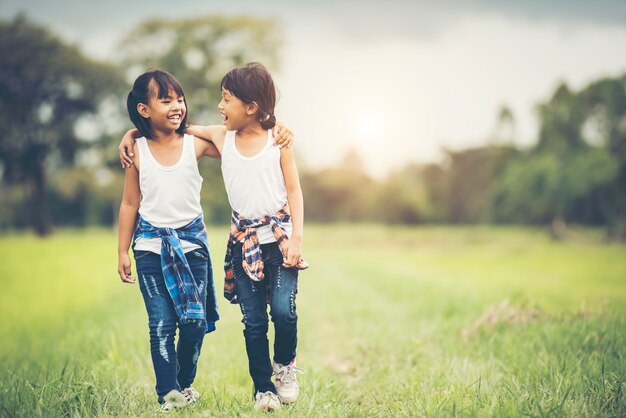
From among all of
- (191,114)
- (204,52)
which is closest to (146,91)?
(191,114)

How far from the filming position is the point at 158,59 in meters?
25.9

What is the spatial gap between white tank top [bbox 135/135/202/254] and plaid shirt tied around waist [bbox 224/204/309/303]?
25 centimetres

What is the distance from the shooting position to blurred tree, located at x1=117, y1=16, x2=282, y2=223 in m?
24.3

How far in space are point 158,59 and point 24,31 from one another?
6354mm

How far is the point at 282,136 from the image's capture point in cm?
320

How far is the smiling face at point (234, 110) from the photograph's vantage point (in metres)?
3.13

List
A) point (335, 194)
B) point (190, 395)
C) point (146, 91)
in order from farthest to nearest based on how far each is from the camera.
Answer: point (335, 194)
point (190, 395)
point (146, 91)

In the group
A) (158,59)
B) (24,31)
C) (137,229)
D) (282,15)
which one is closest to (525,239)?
(282,15)

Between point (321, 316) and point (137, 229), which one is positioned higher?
point (137, 229)

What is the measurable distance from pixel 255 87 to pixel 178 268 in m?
1.11

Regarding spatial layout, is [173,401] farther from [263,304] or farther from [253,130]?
[253,130]

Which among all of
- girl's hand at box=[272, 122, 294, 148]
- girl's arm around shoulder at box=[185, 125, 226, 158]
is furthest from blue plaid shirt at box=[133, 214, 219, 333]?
girl's hand at box=[272, 122, 294, 148]

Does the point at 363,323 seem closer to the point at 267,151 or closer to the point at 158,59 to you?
the point at 267,151

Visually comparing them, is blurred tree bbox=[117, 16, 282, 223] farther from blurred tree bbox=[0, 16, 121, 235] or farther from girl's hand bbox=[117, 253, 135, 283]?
girl's hand bbox=[117, 253, 135, 283]
